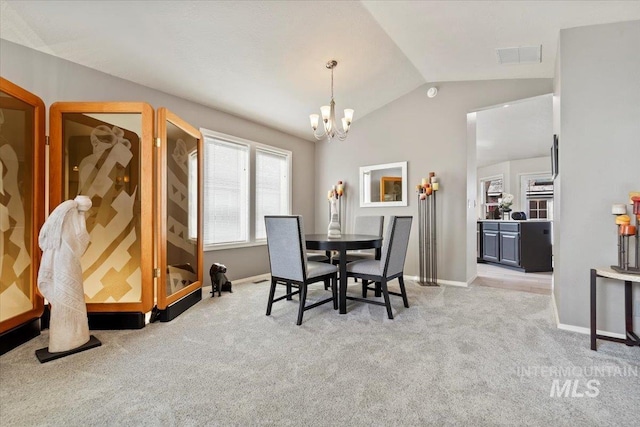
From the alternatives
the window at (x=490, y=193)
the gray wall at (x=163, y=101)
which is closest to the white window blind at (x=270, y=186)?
the gray wall at (x=163, y=101)

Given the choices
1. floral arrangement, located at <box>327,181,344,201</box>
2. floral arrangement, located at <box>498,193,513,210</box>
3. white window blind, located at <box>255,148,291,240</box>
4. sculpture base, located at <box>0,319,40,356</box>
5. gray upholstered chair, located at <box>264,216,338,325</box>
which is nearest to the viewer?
sculpture base, located at <box>0,319,40,356</box>

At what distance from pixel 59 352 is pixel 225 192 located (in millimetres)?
2457

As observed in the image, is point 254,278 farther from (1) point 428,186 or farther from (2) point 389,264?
(1) point 428,186

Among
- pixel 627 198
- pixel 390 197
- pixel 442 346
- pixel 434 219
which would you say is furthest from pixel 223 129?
pixel 627 198

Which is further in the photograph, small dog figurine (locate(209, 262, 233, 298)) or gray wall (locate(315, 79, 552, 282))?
gray wall (locate(315, 79, 552, 282))

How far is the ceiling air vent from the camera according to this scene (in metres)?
2.98

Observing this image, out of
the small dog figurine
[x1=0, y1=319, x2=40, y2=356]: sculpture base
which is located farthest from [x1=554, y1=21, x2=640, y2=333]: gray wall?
[x1=0, y1=319, x2=40, y2=356]: sculpture base

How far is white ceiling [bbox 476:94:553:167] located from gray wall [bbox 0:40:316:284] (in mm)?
3041

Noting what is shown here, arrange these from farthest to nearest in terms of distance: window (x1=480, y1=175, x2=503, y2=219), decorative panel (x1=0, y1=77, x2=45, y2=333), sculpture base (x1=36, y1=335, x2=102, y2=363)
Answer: window (x1=480, y1=175, x2=503, y2=219) → decorative panel (x1=0, y1=77, x2=45, y2=333) → sculpture base (x1=36, y1=335, x2=102, y2=363)

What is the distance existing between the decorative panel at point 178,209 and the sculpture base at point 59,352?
55 centimetres

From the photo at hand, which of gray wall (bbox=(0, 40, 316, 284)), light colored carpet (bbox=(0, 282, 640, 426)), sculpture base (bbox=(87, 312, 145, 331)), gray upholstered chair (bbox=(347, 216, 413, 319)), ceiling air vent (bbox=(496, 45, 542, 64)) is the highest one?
ceiling air vent (bbox=(496, 45, 542, 64))

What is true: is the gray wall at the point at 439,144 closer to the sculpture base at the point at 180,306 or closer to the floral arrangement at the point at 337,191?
the floral arrangement at the point at 337,191

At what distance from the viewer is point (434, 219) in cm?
429

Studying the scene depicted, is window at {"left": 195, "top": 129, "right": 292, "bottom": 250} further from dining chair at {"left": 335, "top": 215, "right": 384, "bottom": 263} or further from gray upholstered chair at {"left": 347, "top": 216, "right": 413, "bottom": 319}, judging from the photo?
gray upholstered chair at {"left": 347, "top": 216, "right": 413, "bottom": 319}
